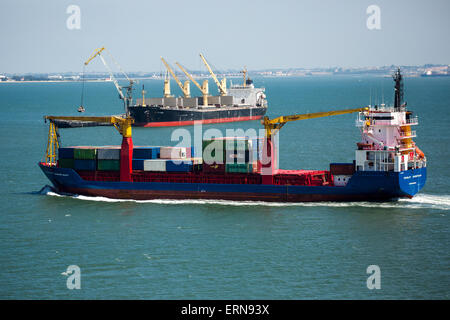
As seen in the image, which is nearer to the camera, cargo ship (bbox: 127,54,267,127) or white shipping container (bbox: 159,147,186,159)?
white shipping container (bbox: 159,147,186,159)

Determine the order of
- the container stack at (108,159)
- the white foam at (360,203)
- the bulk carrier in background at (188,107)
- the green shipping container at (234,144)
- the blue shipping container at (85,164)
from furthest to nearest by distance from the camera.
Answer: the bulk carrier in background at (188,107)
the blue shipping container at (85,164)
the container stack at (108,159)
the green shipping container at (234,144)
the white foam at (360,203)

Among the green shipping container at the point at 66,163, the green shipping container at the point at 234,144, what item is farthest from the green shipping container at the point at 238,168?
the green shipping container at the point at 66,163

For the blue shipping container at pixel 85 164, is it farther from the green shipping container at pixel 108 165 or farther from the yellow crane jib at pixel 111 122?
the yellow crane jib at pixel 111 122

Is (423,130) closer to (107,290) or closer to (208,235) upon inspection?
(208,235)

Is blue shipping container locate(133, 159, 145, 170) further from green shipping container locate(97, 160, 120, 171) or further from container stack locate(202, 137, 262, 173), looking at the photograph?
container stack locate(202, 137, 262, 173)

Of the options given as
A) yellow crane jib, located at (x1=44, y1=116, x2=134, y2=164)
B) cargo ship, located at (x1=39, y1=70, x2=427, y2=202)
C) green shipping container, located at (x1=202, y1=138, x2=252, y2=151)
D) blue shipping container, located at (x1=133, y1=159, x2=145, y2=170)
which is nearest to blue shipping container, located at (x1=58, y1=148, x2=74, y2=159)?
cargo ship, located at (x1=39, y1=70, x2=427, y2=202)

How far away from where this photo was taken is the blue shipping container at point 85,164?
206ft

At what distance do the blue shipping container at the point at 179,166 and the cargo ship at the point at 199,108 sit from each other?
69709mm

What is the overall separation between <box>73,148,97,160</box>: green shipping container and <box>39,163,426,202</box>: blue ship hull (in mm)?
1564

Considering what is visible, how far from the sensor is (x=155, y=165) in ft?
201

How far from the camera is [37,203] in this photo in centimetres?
6044

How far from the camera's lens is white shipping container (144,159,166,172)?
200 feet

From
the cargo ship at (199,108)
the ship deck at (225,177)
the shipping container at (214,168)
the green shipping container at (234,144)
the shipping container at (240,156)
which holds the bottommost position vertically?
the ship deck at (225,177)
